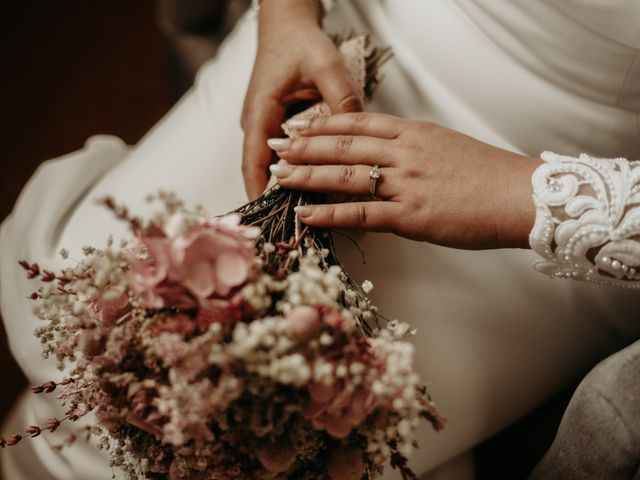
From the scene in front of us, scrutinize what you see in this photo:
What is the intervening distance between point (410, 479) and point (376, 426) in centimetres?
7

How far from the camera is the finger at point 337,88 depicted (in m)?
0.85

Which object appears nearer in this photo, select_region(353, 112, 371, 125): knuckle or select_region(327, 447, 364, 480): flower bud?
select_region(327, 447, 364, 480): flower bud

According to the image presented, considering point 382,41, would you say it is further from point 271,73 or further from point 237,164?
point 237,164

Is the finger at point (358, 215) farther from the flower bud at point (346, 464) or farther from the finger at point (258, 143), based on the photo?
the flower bud at point (346, 464)

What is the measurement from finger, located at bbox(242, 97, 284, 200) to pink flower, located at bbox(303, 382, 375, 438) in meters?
0.43

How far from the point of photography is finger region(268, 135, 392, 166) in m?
0.78

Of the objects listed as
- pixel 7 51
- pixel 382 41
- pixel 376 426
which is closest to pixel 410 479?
pixel 376 426

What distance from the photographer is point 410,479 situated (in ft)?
1.79

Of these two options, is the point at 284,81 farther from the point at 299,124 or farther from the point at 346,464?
the point at 346,464

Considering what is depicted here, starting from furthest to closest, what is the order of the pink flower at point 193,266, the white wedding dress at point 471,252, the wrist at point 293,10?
the wrist at point 293,10 → the white wedding dress at point 471,252 → the pink flower at point 193,266

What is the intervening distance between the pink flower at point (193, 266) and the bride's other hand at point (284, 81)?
15.1 inches

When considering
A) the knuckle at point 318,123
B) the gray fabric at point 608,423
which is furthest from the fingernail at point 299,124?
the gray fabric at point 608,423

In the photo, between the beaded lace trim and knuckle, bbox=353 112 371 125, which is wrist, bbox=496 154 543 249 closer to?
the beaded lace trim

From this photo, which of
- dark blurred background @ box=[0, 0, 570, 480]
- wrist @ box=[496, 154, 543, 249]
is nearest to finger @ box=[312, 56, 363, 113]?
wrist @ box=[496, 154, 543, 249]
